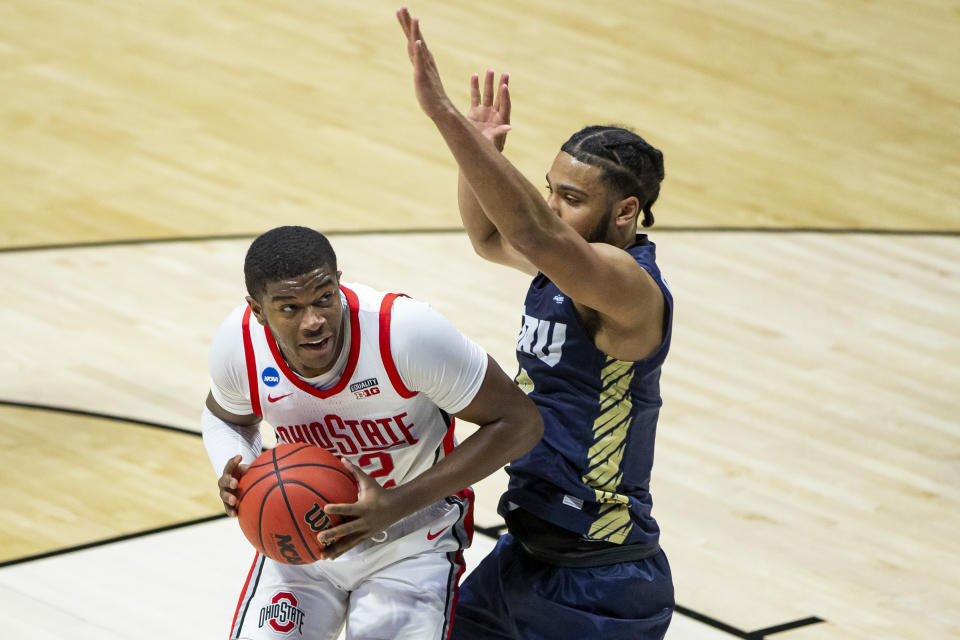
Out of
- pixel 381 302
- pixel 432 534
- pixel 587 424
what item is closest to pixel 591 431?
pixel 587 424

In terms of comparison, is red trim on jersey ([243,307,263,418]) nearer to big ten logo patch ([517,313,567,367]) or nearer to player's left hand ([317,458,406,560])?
player's left hand ([317,458,406,560])

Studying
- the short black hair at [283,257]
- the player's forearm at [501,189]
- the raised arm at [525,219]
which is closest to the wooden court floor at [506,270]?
the short black hair at [283,257]

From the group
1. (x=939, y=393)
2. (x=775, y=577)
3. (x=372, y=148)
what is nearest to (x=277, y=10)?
(x=372, y=148)

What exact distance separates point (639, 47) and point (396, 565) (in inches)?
336

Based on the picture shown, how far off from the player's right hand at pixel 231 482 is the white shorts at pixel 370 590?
305mm

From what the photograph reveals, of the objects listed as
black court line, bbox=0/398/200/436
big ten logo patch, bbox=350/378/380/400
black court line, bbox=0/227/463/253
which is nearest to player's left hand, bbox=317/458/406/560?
big ten logo patch, bbox=350/378/380/400

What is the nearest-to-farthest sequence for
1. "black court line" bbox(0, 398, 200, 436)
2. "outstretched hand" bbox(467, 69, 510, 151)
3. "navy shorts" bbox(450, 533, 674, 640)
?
"navy shorts" bbox(450, 533, 674, 640)
"outstretched hand" bbox(467, 69, 510, 151)
"black court line" bbox(0, 398, 200, 436)

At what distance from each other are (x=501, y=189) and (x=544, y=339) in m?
0.57

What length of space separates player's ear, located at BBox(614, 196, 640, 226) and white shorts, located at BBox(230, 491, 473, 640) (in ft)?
2.81

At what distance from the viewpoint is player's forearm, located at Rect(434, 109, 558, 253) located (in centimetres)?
328

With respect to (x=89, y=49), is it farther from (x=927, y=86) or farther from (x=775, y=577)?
(x=775, y=577)

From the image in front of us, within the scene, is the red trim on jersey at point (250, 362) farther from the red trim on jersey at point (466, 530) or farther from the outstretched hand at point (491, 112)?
the outstretched hand at point (491, 112)

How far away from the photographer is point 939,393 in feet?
22.7

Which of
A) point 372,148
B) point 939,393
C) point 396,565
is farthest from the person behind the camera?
point 372,148
